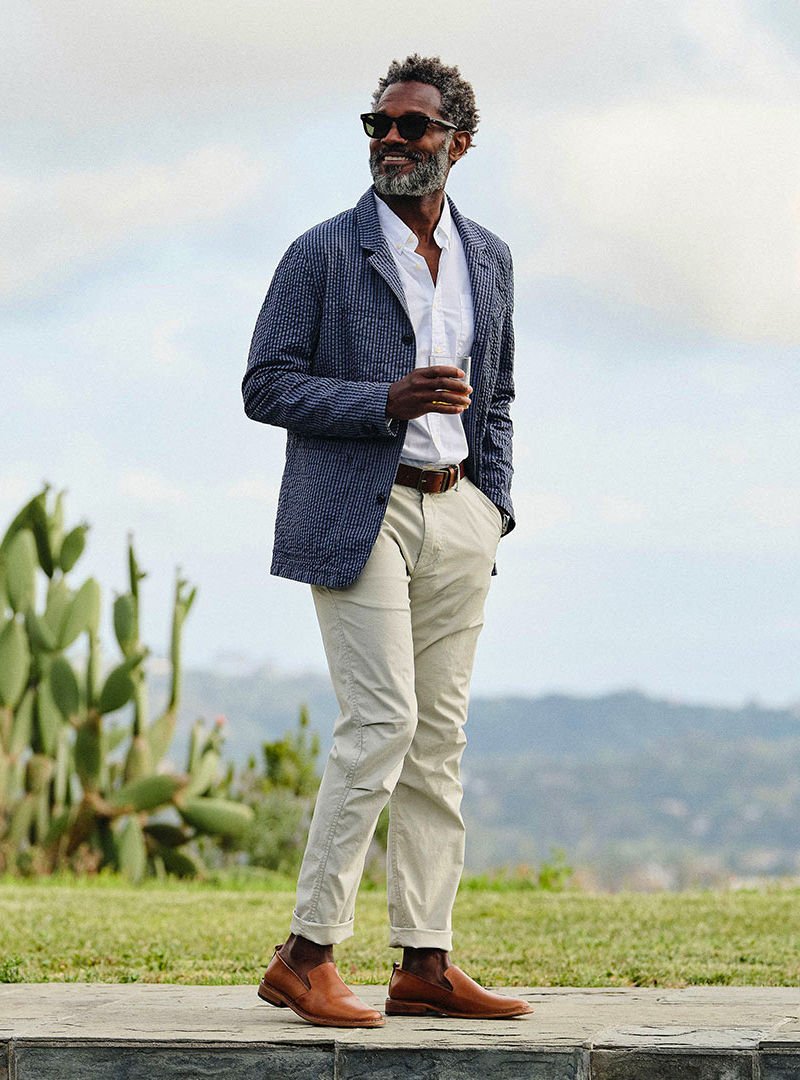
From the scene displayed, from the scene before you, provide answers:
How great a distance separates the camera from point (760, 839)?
101312 mm

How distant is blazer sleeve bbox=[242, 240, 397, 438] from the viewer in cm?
336

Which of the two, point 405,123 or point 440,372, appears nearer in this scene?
point 440,372

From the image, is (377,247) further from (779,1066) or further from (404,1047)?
(779,1066)

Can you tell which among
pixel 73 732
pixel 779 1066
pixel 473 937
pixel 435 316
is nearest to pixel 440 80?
pixel 435 316

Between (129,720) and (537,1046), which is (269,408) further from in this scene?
(129,720)

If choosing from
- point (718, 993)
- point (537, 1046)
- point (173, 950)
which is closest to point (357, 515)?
point (537, 1046)

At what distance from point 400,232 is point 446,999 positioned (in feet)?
6.06

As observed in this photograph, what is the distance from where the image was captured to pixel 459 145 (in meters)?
3.64

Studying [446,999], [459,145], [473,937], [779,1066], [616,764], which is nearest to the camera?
[779,1066]

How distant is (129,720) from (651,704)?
459 feet

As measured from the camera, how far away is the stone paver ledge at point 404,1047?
3109 mm

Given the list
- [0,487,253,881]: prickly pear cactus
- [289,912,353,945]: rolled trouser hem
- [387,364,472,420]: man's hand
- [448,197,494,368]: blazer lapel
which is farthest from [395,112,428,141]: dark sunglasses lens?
[0,487,253,881]: prickly pear cactus

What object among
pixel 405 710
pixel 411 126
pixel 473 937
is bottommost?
pixel 473 937

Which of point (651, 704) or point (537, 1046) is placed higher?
point (651, 704)
